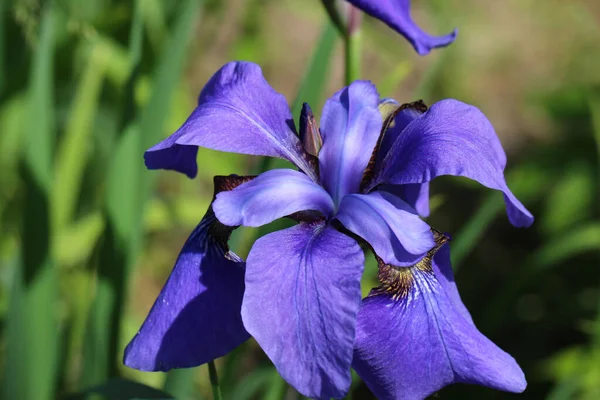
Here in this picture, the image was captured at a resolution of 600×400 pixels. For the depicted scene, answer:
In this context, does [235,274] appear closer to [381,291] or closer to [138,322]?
[381,291]

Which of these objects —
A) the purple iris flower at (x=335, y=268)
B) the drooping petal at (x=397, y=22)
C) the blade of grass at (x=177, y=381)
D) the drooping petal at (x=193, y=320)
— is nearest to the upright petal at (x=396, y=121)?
the purple iris flower at (x=335, y=268)

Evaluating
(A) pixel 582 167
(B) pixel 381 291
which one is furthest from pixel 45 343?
(A) pixel 582 167

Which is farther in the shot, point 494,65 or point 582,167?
point 494,65

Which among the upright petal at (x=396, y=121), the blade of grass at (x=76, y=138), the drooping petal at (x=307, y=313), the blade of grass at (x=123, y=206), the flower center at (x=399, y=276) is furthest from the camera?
the blade of grass at (x=76, y=138)

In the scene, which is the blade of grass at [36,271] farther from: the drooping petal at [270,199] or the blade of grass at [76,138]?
the drooping petal at [270,199]

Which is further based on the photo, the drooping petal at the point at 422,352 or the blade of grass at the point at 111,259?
the blade of grass at the point at 111,259

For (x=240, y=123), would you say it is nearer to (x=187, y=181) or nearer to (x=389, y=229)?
(x=389, y=229)

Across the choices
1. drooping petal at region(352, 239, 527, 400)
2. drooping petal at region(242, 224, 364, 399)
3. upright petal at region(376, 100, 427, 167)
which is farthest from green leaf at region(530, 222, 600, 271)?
drooping petal at region(242, 224, 364, 399)
